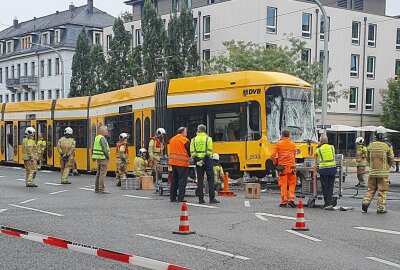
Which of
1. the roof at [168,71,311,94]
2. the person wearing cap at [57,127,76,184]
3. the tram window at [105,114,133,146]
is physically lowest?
the person wearing cap at [57,127,76,184]

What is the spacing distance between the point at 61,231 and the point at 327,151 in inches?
262

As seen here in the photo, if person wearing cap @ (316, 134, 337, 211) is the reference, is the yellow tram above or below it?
above

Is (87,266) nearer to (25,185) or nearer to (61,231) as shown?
(61,231)

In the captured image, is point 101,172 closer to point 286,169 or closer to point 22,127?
point 286,169

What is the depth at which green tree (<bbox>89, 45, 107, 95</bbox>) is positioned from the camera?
6038 centimetres

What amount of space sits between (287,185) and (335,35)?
4365 centimetres

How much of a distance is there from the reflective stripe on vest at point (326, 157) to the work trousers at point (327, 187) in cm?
25

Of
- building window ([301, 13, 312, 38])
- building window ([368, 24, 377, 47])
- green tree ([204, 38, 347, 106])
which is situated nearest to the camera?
green tree ([204, 38, 347, 106])

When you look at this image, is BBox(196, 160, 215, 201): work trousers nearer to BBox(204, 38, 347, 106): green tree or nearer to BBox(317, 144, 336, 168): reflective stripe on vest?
BBox(317, 144, 336, 168): reflective stripe on vest

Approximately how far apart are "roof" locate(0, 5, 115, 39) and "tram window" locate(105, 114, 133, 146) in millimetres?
53017

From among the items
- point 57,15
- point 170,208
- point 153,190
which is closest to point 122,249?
point 170,208

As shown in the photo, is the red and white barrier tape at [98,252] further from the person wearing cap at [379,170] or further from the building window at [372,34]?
the building window at [372,34]

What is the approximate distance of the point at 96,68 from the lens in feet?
203

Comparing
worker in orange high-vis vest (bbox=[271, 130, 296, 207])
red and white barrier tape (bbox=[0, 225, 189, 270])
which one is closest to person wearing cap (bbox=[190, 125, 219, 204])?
worker in orange high-vis vest (bbox=[271, 130, 296, 207])
